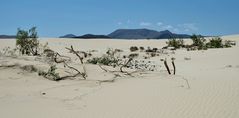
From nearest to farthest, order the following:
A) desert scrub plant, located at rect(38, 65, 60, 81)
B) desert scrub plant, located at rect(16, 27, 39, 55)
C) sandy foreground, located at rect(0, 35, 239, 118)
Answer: sandy foreground, located at rect(0, 35, 239, 118) < desert scrub plant, located at rect(38, 65, 60, 81) < desert scrub plant, located at rect(16, 27, 39, 55)

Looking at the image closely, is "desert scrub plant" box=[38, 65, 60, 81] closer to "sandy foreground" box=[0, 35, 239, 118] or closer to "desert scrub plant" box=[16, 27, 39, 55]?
"sandy foreground" box=[0, 35, 239, 118]

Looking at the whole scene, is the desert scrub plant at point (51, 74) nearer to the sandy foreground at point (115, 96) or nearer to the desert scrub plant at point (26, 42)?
the sandy foreground at point (115, 96)

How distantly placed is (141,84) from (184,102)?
2.07m

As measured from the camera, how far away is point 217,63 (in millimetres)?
16469

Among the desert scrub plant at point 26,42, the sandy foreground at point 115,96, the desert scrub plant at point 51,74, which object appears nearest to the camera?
the sandy foreground at point 115,96

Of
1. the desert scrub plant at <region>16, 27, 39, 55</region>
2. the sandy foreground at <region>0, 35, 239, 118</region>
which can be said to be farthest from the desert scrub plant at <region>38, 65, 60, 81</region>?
the desert scrub plant at <region>16, 27, 39, 55</region>

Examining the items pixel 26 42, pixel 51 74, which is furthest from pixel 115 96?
pixel 26 42

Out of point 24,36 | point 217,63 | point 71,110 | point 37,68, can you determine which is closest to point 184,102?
point 71,110

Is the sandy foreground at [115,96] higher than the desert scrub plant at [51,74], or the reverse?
the desert scrub plant at [51,74]

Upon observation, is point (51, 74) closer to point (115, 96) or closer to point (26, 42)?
point (115, 96)

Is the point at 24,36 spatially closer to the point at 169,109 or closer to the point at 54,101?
the point at 54,101

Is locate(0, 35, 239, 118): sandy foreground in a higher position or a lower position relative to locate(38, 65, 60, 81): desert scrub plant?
lower

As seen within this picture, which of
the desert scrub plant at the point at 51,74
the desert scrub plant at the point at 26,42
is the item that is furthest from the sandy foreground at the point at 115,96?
the desert scrub plant at the point at 26,42

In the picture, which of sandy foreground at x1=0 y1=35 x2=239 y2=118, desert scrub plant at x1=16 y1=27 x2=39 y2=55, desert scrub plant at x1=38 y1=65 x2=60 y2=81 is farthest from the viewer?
desert scrub plant at x1=16 y1=27 x2=39 y2=55
